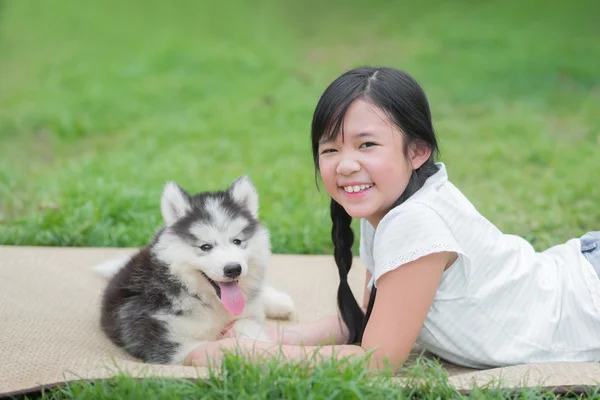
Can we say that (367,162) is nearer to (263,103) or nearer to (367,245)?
(367,245)

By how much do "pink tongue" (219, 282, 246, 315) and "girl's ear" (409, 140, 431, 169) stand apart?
855 mm

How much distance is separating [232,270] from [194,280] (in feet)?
0.77

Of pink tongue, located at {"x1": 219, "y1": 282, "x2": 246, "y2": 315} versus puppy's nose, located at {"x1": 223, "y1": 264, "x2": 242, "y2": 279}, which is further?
pink tongue, located at {"x1": 219, "y1": 282, "x2": 246, "y2": 315}

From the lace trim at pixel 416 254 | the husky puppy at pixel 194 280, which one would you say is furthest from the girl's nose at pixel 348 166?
the husky puppy at pixel 194 280

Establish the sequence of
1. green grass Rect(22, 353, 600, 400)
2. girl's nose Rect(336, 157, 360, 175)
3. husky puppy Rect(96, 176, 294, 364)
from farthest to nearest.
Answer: husky puppy Rect(96, 176, 294, 364), girl's nose Rect(336, 157, 360, 175), green grass Rect(22, 353, 600, 400)

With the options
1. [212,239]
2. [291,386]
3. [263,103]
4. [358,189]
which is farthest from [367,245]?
[263,103]

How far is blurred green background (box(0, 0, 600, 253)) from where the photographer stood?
5.45 m

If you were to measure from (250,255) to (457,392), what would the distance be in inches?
40.2

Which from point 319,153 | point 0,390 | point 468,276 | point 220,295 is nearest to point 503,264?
point 468,276

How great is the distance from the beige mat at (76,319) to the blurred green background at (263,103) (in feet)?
1.91

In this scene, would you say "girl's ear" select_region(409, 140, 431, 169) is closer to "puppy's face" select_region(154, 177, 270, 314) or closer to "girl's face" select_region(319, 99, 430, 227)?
"girl's face" select_region(319, 99, 430, 227)

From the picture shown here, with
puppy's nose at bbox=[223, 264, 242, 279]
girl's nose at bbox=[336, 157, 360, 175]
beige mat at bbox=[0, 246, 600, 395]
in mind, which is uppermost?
girl's nose at bbox=[336, 157, 360, 175]

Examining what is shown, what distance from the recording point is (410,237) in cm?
263

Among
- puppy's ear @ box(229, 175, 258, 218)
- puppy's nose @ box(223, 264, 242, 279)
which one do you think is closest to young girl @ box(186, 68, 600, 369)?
puppy's nose @ box(223, 264, 242, 279)
